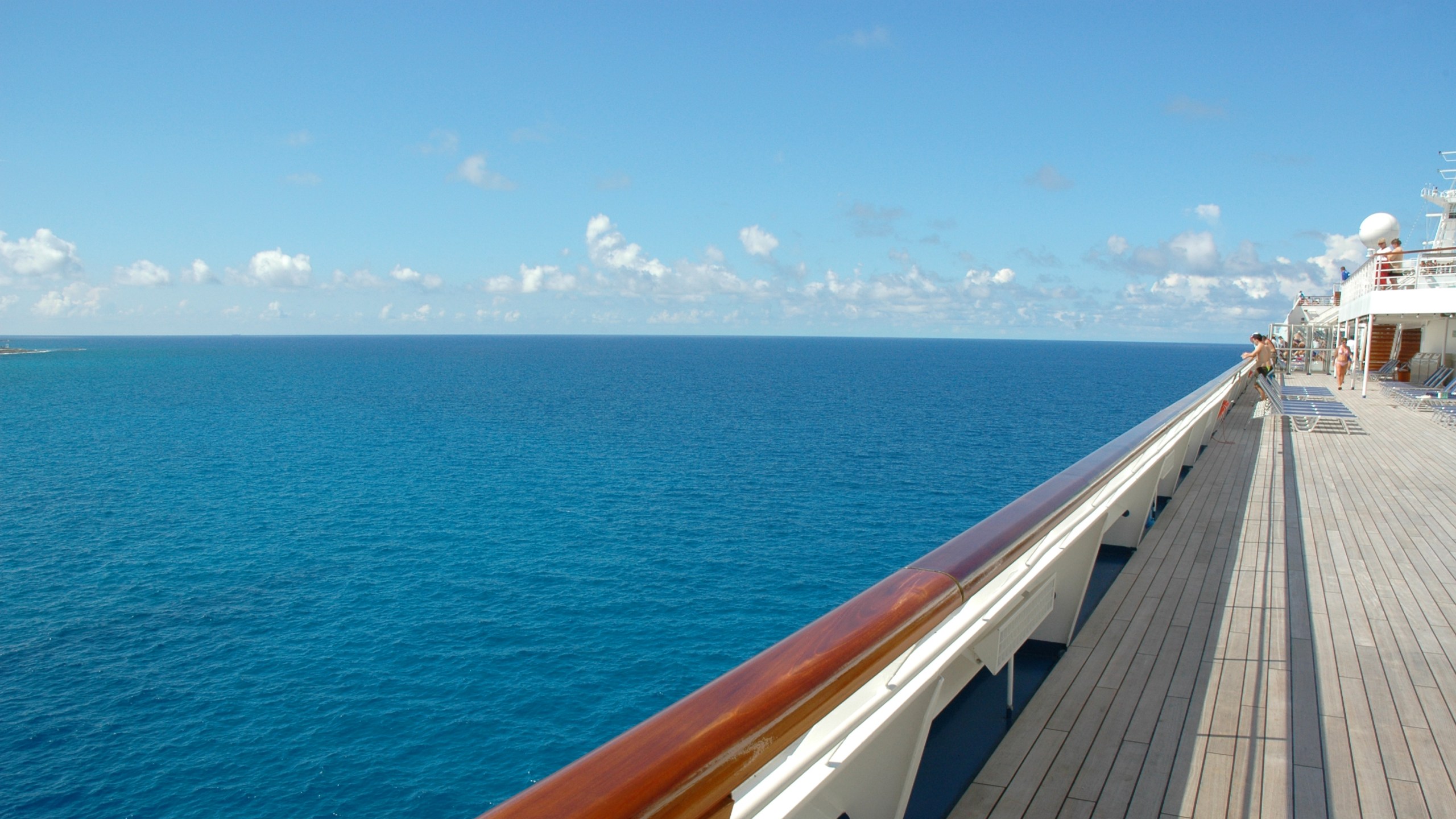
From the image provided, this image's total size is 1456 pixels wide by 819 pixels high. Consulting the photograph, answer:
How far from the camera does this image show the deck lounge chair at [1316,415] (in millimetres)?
A: 11578

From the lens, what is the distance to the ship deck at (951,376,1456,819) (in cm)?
230

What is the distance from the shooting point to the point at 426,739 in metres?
14.7

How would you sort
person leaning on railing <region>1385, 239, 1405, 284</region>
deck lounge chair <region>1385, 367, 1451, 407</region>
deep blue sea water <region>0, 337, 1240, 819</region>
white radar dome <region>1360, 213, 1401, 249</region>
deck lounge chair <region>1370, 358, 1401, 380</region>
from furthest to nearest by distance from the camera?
white radar dome <region>1360, 213, 1401, 249</region>, deck lounge chair <region>1370, 358, 1401, 380</region>, person leaning on railing <region>1385, 239, 1405, 284</region>, deck lounge chair <region>1385, 367, 1451, 407</region>, deep blue sea water <region>0, 337, 1240, 819</region>

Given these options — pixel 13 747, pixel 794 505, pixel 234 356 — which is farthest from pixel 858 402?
pixel 234 356

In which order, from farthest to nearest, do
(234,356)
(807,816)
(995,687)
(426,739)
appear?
(234,356) < (426,739) < (995,687) < (807,816)

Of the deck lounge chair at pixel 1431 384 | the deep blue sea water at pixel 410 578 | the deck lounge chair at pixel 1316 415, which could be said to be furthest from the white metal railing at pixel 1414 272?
the deep blue sea water at pixel 410 578

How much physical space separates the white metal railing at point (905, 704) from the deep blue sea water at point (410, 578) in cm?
1274

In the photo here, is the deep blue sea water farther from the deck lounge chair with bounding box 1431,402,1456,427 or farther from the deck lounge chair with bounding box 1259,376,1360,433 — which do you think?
the deck lounge chair with bounding box 1431,402,1456,427

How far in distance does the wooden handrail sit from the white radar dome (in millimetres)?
34522

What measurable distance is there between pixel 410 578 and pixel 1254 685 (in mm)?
22118

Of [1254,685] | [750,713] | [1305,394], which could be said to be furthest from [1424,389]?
[750,713]

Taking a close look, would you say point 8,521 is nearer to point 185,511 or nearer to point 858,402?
point 185,511

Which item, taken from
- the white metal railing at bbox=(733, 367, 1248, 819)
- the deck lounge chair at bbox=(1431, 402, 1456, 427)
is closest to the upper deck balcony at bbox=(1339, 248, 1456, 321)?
the deck lounge chair at bbox=(1431, 402, 1456, 427)

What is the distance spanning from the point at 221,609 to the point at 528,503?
10.7 m
